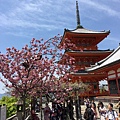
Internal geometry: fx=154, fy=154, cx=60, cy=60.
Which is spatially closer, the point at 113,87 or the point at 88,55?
the point at 113,87

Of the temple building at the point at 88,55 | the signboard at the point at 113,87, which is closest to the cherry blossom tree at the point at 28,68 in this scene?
the signboard at the point at 113,87

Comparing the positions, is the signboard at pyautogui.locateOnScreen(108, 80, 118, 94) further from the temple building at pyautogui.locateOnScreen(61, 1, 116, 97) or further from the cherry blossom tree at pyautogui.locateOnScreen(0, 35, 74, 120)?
the cherry blossom tree at pyautogui.locateOnScreen(0, 35, 74, 120)

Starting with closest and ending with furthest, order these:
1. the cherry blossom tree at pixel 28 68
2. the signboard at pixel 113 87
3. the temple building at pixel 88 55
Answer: the cherry blossom tree at pixel 28 68 → the signboard at pixel 113 87 → the temple building at pixel 88 55

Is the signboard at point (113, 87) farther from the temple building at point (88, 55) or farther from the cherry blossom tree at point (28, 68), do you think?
the cherry blossom tree at point (28, 68)

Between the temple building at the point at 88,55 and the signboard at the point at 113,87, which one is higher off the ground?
the temple building at the point at 88,55

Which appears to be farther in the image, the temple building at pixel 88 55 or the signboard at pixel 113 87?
the temple building at pixel 88 55

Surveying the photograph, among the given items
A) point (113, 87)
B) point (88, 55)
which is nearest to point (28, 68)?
point (113, 87)

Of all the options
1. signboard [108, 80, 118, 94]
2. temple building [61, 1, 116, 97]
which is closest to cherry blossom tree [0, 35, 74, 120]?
signboard [108, 80, 118, 94]

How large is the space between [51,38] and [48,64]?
1.16m

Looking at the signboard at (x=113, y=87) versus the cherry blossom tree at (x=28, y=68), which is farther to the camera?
the signboard at (x=113, y=87)

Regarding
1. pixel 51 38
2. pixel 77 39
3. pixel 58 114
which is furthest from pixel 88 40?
pixel 51 38

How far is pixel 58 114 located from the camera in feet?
34.9

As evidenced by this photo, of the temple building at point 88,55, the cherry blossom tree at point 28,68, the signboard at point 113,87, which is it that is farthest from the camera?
the temple building at point 88,55

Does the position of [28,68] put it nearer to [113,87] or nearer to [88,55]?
[113,87]
